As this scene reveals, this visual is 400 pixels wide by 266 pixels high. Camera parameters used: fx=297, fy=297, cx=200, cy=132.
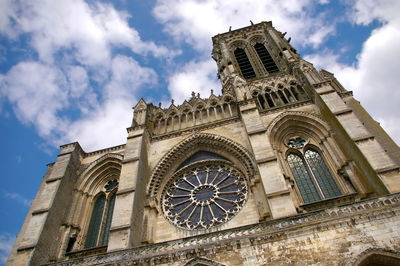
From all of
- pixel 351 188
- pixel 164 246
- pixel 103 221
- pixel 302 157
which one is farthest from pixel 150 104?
pixel 351 188

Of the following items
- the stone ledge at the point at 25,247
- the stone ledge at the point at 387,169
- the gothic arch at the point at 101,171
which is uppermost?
the gothic arch at the point at 101,171

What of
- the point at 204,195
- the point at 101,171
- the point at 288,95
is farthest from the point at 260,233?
the point at 288,95

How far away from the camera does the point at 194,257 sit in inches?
284

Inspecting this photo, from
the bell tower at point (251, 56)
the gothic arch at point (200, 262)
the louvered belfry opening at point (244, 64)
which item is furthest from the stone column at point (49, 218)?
the louvered belfry opening at point (244, 64)

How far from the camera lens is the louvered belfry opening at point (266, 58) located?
763 inches

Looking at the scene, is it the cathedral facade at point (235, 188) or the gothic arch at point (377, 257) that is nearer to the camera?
the gothic arch at point (377, 257)

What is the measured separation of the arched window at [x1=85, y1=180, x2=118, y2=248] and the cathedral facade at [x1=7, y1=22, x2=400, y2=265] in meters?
0.04

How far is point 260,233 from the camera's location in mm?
7297

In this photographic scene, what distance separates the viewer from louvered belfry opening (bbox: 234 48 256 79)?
19578 mm

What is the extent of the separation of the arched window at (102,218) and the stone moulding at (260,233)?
131 inches

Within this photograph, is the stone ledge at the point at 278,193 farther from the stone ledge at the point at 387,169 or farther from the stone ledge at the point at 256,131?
the stone ledge at the point at 256,131

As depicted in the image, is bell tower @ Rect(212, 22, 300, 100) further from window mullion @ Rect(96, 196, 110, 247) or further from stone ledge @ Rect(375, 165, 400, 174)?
window mullion @ Rect(96, 196, 110, 247)

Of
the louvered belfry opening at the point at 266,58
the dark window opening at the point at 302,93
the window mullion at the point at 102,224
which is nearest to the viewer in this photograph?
the window mullion at the point at 102,224

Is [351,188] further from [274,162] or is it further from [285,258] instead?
[285,258]
